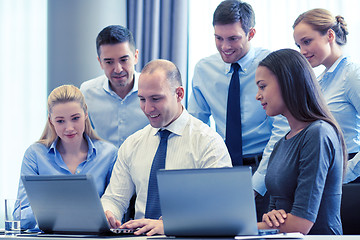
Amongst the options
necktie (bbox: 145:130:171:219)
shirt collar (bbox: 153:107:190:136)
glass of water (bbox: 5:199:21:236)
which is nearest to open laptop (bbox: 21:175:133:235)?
glass of water (bbox: 5:199:21:236)

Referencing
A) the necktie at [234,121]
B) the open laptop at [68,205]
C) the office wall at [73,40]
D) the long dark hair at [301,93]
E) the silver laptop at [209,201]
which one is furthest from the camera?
the office wall at [73,40]

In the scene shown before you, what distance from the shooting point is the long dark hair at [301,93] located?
1.96 metres

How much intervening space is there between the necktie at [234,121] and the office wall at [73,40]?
5.55 feet

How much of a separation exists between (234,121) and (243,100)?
0.13 meters

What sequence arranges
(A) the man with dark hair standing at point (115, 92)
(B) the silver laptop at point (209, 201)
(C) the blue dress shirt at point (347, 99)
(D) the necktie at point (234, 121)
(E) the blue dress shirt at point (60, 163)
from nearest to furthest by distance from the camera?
1. (B) the silver laptop at point (209, 201)
2. (C) the blue dress shirt at point (347, 99)
3. (E) the blue dress shirt at point (60, 163)
4. (D) the necktie at point (234, 121)
5. (A) the man with dark hair standing at point (115, 92)

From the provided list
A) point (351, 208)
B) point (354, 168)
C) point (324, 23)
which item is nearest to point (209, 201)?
point (351, 208)

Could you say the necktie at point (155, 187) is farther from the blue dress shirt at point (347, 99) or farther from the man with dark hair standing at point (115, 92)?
the blue dress shirt at point (347, 99)

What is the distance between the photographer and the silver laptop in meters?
1.45

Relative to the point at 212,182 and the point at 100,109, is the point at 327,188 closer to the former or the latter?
the point at 212,182

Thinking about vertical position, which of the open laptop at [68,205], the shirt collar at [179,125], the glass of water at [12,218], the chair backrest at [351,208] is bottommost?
the chair backrest at [351,208]

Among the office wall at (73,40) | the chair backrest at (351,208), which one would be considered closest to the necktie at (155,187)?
the chair backrest at (351,208)

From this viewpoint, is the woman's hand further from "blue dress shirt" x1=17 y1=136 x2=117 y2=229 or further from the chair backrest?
"blue dress shirt" x1=17 y1=136 x2=117 y2=229

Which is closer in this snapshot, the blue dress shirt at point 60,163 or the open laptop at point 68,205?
the open laptop at point 68,205

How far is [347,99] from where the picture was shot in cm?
263
